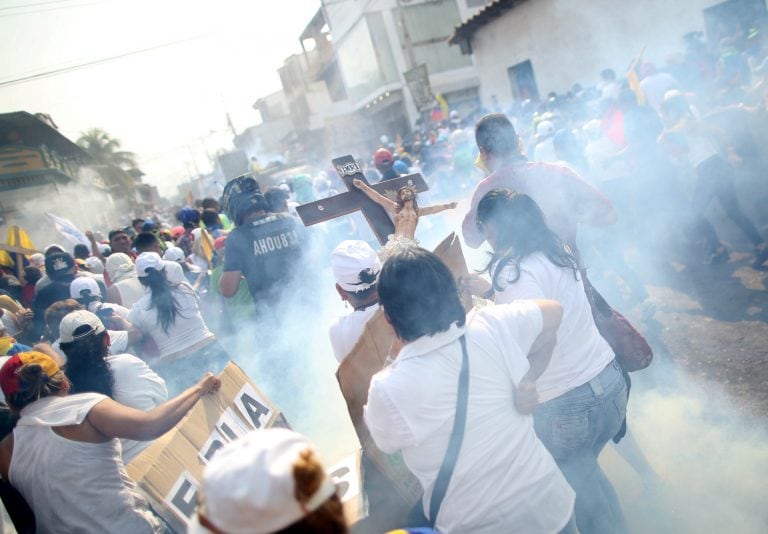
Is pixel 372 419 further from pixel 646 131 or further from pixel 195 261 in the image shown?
pixel 195 261

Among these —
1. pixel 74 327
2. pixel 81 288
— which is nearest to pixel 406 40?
pixel 81 288

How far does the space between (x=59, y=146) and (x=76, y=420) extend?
26.1m

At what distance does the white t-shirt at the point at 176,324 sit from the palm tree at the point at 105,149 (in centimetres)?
4163

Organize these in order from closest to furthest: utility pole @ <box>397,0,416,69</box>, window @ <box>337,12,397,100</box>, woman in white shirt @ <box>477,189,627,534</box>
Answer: woman in white shirt @ <box>477,189,627,534</box>
utility pole @ <box>397,0,416,69</box>
window @ <box>337,12,397,100</box>

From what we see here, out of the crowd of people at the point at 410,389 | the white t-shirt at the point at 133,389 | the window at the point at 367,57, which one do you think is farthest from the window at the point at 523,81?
the white t-shirt at the point at 133,389

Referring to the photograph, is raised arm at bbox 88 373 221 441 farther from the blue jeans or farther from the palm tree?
the palm tree

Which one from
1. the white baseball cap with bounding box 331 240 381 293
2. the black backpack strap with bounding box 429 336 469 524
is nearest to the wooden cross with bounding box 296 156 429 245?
the white baseball cap with bounding box 331 240 381 293

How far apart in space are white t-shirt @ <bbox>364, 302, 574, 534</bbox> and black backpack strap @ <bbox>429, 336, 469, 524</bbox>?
0.7 inches

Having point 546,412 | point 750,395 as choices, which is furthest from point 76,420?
point 750,395

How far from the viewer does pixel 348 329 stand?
103 inches

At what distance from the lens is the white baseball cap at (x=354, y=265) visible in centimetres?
258

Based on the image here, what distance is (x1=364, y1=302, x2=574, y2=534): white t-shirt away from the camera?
169cm

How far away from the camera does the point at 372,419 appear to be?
1.75 metres

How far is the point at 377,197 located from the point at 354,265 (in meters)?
0.94
